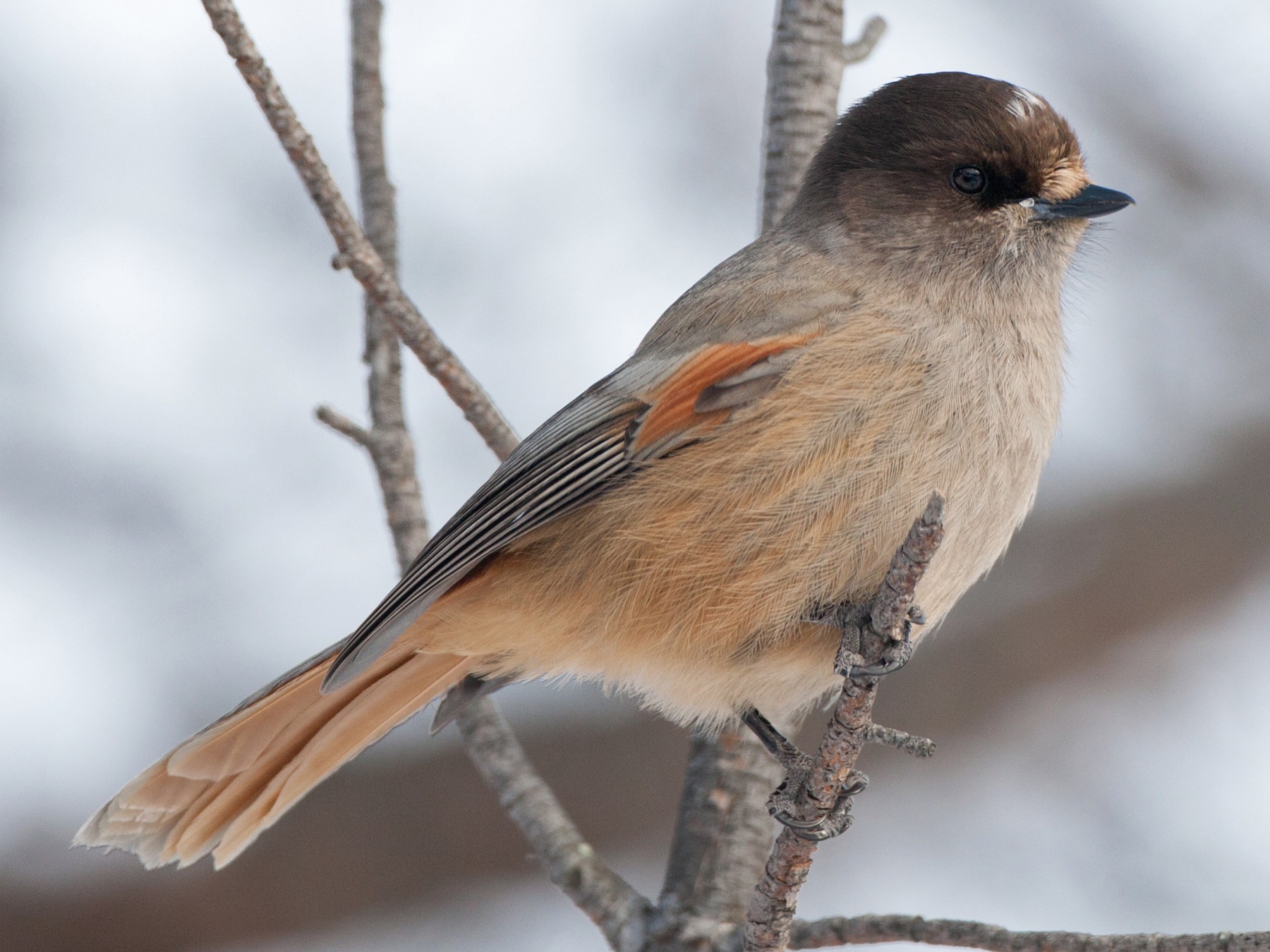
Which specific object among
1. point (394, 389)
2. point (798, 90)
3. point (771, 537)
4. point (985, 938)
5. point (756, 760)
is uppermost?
point (798, 90)

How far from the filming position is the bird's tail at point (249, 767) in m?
3.84

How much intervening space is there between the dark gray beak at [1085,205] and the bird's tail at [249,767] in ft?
6.24

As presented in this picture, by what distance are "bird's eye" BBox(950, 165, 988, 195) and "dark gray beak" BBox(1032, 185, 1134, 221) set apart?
15 cm

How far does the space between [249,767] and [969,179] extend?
2.45 metres

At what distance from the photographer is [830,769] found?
2887mm

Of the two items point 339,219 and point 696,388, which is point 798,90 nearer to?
point 696,388

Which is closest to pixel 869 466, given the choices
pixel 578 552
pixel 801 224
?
pixel 578 552

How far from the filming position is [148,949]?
5.11m

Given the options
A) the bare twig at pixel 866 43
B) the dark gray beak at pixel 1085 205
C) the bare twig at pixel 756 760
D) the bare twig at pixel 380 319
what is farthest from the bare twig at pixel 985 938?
the bare twig at pixel 866 43

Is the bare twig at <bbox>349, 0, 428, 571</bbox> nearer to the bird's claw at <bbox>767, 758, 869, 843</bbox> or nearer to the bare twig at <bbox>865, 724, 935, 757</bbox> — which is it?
the bird's claw at <bbox>767, 758, 869, 843</bbox>

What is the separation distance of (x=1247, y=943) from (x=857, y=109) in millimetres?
2492

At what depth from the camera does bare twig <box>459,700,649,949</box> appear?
346cm

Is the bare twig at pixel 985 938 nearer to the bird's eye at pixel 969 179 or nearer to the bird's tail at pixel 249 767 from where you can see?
the bird's tail at pixel 249 767

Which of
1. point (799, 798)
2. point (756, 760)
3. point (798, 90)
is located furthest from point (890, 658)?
point (798, 90)
